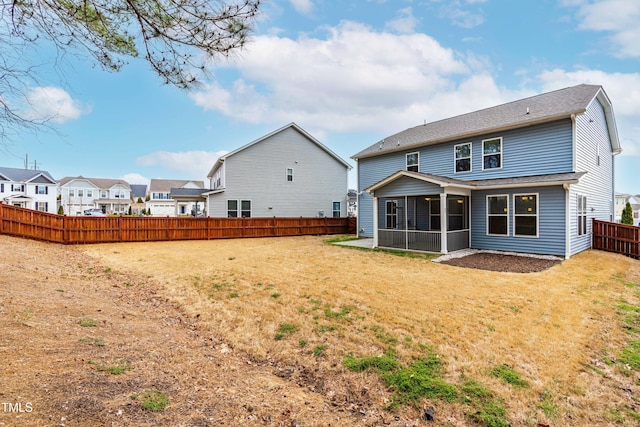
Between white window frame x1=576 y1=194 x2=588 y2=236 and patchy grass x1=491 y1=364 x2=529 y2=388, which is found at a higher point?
white window frame x1=576 y1=194 x2=588 y2=236

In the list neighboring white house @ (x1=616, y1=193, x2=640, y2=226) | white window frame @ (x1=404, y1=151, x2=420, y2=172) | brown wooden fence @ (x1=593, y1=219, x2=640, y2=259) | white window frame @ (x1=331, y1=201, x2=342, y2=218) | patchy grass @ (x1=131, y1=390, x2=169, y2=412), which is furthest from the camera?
neighboring white house @ (x1=616, y1=193, x2=640, y2=226)

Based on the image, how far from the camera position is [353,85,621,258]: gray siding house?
11055mm

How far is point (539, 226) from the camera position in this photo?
11367mm

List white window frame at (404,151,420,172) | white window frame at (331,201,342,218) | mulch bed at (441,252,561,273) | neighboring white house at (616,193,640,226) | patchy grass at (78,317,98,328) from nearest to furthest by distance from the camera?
1. patchy grass at (78,317,98,328)
2. mulch bed at (441,252,561,273)
3. white window frame at (404,151,420,172)
4. white window frame at (331,201,342,218)
5. neighboring white house at (616,193,640,226)

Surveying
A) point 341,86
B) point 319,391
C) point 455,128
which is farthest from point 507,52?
point 319,391

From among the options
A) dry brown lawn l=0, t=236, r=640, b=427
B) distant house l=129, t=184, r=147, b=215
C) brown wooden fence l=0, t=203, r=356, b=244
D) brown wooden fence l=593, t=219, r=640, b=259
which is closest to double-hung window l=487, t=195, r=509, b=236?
dry brown lawn l=0, t=236, r=640, b=427

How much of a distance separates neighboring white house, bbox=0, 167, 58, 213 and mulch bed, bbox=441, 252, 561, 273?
168ft

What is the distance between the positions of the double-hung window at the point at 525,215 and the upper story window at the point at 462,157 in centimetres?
273

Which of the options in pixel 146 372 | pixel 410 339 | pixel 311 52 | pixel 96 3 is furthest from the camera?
pixel 311 52

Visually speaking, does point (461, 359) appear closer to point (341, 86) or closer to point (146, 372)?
point (146, 372)

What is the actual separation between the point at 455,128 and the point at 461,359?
1367 cm

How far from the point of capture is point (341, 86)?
1900 centimetres

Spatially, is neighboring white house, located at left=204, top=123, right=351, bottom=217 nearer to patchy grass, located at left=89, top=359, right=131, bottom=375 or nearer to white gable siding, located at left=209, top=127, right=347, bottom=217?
white gable siding, located at left=209, top=127, right=347, bottom=217

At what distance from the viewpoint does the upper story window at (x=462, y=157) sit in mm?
13797
